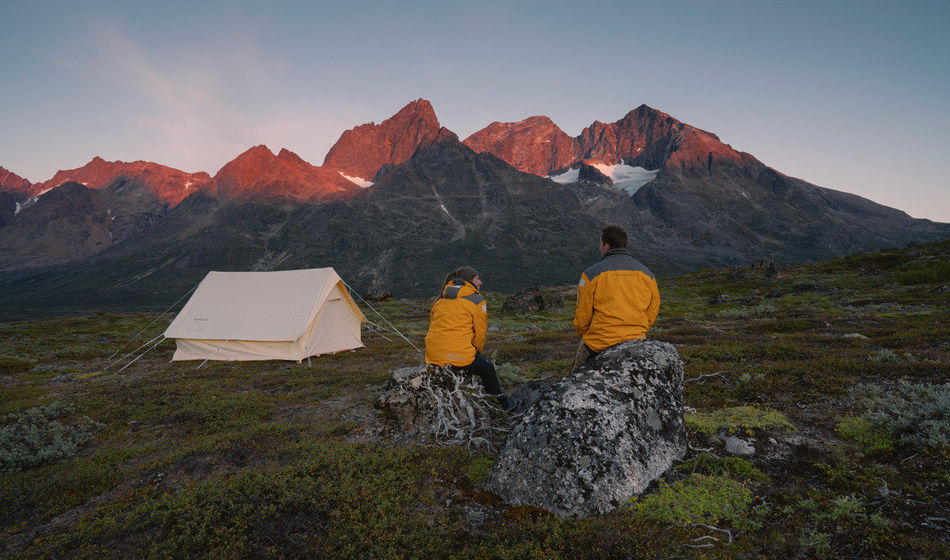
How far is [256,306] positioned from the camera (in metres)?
18.5

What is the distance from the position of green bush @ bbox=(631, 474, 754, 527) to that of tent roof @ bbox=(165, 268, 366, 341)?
52.4 feet

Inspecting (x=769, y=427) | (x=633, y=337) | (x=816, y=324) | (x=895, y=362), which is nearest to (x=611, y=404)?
(x=633, y=337)

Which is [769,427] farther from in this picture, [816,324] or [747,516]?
[816,324]

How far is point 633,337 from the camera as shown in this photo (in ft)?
21.8

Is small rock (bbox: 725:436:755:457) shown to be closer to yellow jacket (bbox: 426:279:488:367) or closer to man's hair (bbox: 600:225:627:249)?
man's hair (bbox: 600:225:627:249)

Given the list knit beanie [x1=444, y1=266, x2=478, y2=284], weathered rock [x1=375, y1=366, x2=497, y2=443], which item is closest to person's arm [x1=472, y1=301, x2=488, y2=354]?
knit beanie [x1=444, y1=266, x2=478, y2=284]

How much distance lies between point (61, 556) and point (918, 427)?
11.5 meters

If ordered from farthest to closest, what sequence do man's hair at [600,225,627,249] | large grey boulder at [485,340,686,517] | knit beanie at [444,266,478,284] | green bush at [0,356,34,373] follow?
green bush at [0,356,34,373] < knit beanie at [444,266,478,284] < man's hair at [600,225,627,249] < large grey boulder at [485,340,686,517]

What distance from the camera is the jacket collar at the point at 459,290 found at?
25.9 feet

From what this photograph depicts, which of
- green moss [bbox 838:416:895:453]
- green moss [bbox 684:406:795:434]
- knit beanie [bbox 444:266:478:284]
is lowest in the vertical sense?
green moss [bbox 684:406:795:434]

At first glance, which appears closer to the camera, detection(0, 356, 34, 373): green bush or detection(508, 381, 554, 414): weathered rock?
detection(508, 381, 554, 414): weathered rock

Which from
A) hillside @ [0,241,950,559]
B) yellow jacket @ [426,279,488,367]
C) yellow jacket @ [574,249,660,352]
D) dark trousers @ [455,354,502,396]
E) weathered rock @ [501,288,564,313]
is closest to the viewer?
hillside @ [0,241,950,559]

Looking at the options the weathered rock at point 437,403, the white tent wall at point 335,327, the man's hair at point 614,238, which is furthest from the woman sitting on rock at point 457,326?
the white tent wall at point 335,327

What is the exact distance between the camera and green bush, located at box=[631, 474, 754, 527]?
4.52m
